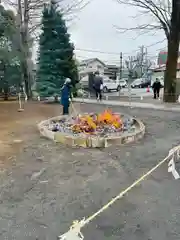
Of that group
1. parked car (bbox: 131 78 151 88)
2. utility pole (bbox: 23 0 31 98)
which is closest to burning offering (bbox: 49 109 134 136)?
utility pole (bbox: 23 0 31 98)

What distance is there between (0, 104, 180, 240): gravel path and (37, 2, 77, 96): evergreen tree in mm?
11098

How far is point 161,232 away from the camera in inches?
114

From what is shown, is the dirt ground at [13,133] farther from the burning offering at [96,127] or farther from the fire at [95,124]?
the fire at [95,124]

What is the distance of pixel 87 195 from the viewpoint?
3.76 metres

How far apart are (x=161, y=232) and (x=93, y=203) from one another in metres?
0.97

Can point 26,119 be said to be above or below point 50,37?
below

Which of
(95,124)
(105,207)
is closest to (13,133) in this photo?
(95,124)

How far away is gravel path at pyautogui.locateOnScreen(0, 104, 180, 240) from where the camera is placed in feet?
9.64

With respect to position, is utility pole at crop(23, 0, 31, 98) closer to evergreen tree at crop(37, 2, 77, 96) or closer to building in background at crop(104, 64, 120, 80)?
evergreen tree at crop(37, 2, 77, 96)

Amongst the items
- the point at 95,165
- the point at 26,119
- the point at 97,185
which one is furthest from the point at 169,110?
the point at 97,185

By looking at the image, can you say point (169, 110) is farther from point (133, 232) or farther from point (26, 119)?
point (133, 232)

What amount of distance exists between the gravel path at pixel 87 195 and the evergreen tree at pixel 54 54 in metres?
11.1

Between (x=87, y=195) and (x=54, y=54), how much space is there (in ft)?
47.0

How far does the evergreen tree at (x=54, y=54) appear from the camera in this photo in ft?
54.9
